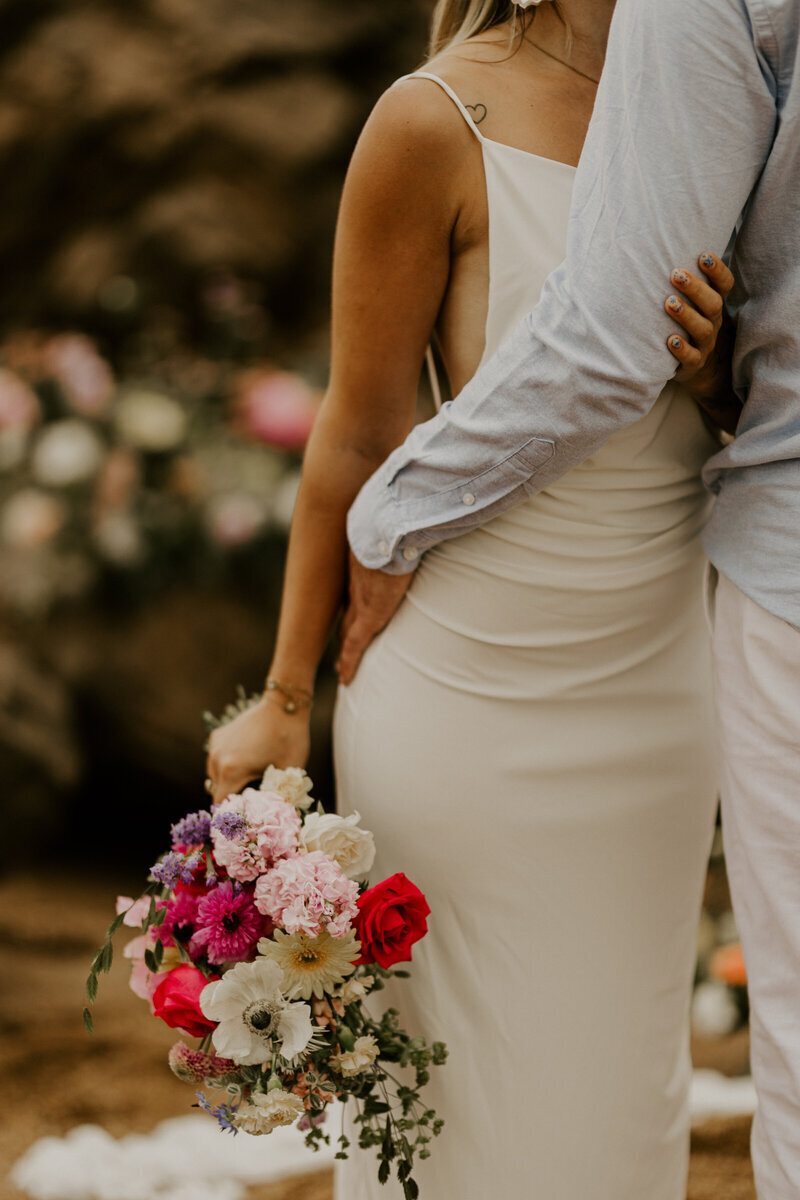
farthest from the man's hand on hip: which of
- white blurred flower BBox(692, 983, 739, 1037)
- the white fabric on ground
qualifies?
white blurred flower BBox(692, 983, 739, 1037)

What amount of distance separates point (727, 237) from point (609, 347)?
135mm

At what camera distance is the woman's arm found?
123 centimetres

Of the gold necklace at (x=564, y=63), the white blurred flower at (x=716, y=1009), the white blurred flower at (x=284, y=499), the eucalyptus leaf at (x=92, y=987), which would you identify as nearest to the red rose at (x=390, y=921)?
the eucalyptus leaf at (x=92, y=987)

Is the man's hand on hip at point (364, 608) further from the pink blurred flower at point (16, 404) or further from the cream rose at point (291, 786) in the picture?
the pink blurred flower at point (16, 404)

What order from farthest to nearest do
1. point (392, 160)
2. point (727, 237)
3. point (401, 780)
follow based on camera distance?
1. point (401, 780)
2. point (392, 160)
3. point (727, 237)

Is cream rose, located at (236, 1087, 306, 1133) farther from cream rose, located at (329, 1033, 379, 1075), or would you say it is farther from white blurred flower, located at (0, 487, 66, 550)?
white blurred flower, located at (0, 487, 66, 550)

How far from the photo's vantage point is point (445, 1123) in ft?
4.55

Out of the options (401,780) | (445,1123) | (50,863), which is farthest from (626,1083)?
(50,863)

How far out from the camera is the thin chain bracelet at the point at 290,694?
1.50 metres

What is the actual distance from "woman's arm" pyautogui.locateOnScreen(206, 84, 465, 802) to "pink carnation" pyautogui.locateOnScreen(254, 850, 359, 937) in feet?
1.08

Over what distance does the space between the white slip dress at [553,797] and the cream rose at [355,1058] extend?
18cm

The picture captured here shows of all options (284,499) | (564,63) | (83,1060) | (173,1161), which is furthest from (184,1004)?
(284,499)

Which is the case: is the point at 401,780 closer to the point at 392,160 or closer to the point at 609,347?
the point at 609,347

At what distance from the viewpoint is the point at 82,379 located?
352 centimetres
